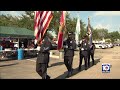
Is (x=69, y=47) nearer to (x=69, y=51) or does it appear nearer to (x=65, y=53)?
(x=69, y=51)

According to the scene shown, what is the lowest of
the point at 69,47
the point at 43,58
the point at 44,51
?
the point at 43,58

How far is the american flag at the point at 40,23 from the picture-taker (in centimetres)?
1020

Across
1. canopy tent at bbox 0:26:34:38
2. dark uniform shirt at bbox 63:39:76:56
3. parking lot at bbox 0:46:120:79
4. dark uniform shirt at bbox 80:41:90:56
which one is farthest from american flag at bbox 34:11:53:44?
canopy tent at bbox 0:26:34:38

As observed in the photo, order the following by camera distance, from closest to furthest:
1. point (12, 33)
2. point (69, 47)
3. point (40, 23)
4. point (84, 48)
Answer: point (40, 23) → point (69, 47) → point (84, 48) → point (12, 33)

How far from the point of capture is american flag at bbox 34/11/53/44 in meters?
10.2

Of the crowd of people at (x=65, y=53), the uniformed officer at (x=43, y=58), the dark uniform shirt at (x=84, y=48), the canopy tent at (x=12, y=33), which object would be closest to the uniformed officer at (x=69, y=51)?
the crowd of people at (x=65, y=53)

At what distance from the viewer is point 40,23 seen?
34.5 ft

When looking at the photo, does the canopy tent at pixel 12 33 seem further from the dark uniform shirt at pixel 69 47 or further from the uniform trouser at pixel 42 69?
the uniform trouser at pixel 42 69

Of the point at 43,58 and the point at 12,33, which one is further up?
the point at 12,33

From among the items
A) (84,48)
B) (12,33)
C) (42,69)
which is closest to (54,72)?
(84,48)
